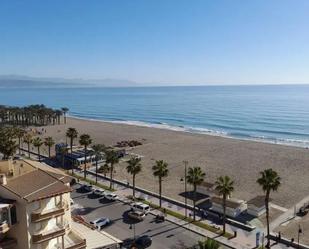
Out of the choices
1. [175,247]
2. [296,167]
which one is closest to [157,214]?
[175,247]

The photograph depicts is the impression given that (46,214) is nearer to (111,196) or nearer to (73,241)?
(73,241)

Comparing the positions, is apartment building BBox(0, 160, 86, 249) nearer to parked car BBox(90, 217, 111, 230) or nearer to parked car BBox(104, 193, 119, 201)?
parked car BBox(90, 217, 111, 230)

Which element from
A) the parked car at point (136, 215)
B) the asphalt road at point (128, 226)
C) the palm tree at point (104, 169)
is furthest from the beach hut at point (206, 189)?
the palm tree at point (104, 169)

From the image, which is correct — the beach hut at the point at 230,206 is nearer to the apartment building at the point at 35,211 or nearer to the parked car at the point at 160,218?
the parked car at the point at 160,218

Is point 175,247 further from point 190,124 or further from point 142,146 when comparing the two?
point 190,124

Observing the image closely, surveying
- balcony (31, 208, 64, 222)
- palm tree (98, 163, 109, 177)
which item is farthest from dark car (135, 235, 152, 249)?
palm tree (98, 163, 109, 177)

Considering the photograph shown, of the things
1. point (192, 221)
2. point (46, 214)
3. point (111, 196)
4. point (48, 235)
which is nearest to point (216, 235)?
point (192, 221)
